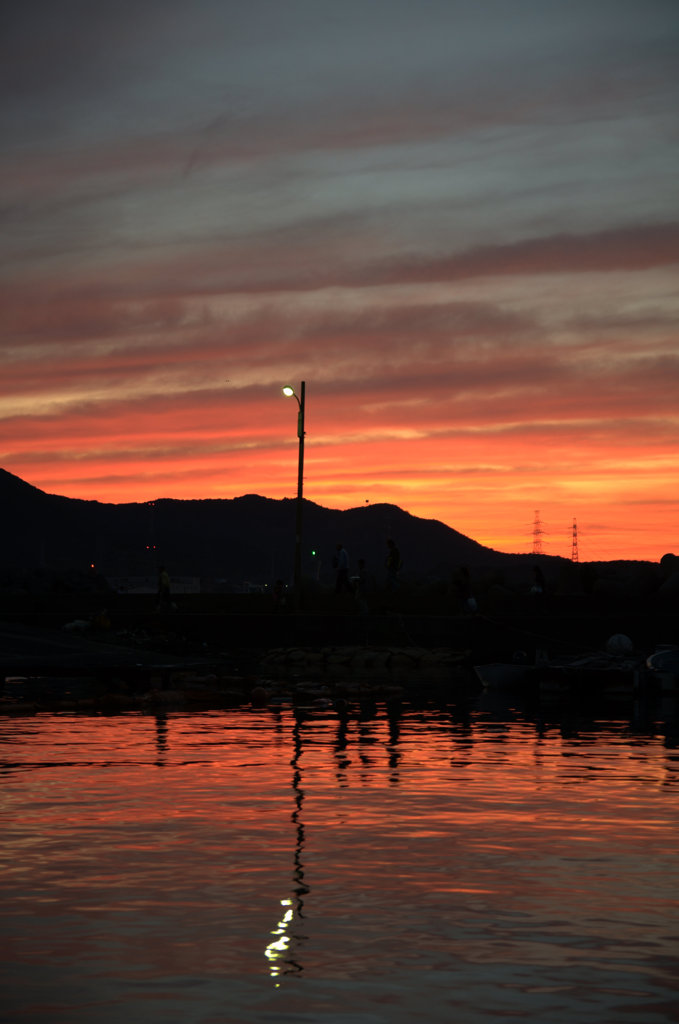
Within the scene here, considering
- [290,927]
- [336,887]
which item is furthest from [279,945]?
[336,887]

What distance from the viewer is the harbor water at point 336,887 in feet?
24.2

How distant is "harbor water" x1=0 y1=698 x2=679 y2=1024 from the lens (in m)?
7.38

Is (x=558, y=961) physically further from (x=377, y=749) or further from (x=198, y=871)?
(x=377, y=749)

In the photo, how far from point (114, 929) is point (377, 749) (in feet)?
41.3

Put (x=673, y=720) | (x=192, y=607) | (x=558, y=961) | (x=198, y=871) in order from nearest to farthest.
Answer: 1. (x=558, y=961)
2. (x=198, y=871)
3. (x=673, y=720)
4. (x=192, y=607)

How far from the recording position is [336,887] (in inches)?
406

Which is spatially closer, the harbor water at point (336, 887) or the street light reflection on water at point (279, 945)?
the harbor water at point (336, 887)

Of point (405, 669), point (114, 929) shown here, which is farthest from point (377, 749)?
point (405, 669)

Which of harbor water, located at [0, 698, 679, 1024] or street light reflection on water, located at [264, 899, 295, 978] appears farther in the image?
street light reflection on water, located at [264, 899, 295, 978]

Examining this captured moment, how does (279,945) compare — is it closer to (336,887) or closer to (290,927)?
(290,927)

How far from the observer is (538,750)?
21641 millimetres

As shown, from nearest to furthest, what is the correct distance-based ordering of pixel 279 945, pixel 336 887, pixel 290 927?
pixel 279 945 < pixel 290 927 < pixel 336 887

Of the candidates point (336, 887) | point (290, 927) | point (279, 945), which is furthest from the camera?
point (336, 887)

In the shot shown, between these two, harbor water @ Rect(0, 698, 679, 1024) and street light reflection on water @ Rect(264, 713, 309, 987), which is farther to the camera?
street light reflection on water @ Rect(264, 713, 309, 987)
